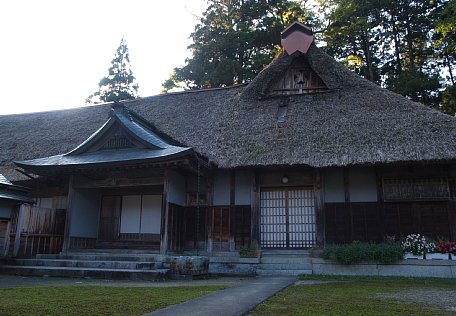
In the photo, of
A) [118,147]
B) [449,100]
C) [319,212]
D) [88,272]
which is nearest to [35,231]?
[118,147]

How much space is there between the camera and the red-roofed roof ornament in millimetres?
16883

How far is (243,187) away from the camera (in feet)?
45.3

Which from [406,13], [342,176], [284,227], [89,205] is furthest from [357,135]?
[406,13]

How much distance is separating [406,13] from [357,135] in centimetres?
1700

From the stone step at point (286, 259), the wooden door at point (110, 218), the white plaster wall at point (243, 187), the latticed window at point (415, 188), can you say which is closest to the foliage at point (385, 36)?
the latticed window at point (415, 188)

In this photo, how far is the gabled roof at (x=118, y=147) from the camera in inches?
488

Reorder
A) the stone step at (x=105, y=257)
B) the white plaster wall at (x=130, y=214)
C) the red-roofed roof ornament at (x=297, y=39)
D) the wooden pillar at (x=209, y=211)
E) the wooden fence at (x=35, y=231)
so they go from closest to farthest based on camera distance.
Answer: the stone step at (x=105, y=257)
the wooden fence at (x=35, y=231)
the wooden pillar at (x=209, y=211)
the white plaster wall at (x=130, y=214)
the red-roofed roof ornament at (x=297, y=39)

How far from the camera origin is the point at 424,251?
10977 mm

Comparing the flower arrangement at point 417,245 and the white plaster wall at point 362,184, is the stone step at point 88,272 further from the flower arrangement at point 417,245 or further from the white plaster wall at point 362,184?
the flower arrangement at point 417,245

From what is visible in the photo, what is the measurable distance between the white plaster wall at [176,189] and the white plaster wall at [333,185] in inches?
193

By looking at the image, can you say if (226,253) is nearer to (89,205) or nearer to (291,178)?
(291,178)

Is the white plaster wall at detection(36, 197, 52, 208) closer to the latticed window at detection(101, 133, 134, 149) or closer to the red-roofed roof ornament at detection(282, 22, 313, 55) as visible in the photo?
the latticed window at detection(101, 133, 134, 149)

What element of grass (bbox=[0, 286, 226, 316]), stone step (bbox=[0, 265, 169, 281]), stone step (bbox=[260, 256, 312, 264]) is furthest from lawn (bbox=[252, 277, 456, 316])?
stone step (bbox=[0, 265, 169, 281])

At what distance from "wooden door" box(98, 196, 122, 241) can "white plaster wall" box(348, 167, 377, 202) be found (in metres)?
8.63
